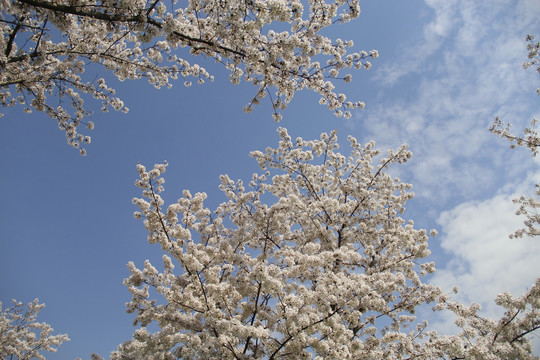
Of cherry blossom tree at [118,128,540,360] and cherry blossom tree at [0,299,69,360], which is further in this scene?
cherry blossom tree at [0,299,69,360]

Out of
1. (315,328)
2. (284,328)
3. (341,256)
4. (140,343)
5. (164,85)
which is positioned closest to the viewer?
(315,328)

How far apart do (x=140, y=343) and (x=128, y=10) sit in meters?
7.47

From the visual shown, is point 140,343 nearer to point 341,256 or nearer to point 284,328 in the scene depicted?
point 284,328

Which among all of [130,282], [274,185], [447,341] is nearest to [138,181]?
[130,282]

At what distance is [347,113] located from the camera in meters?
7.44

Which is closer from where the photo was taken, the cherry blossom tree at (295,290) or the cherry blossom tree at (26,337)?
the cherry blossom tree at (295,290)

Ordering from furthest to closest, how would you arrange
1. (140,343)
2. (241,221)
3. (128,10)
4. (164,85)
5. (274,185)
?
(274,185)
(241,221)
(164,85)
(140,343)
(128,10)

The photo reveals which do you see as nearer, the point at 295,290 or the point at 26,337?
the point at 295,290

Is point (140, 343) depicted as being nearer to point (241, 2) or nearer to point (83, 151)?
point (83, 151)

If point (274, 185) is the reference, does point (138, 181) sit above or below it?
below

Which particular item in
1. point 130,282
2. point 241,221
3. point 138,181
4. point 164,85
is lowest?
point 130,282

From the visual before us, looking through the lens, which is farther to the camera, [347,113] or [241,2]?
[347,113]

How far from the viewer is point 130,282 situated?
7.77 m

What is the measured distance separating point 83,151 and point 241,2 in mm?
7770
